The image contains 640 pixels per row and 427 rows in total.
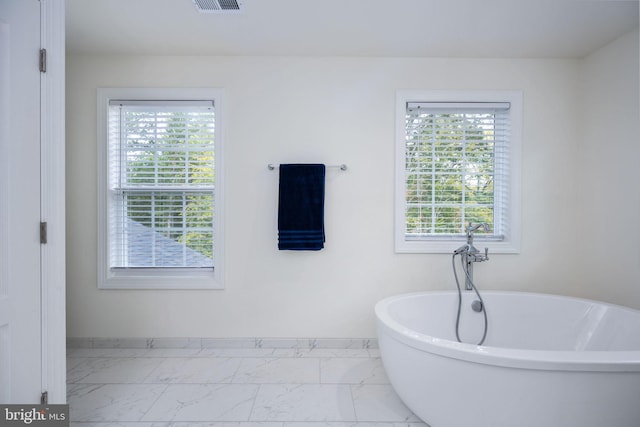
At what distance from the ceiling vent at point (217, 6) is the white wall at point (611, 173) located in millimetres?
2521

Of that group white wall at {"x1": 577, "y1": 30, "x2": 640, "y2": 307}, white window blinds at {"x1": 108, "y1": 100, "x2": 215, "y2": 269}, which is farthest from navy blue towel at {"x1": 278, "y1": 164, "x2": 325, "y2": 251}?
white wall at {"x1": 577, "y1": 30, "x2": 640, "y2": 307}

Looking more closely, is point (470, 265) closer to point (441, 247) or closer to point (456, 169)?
point (441, 247)

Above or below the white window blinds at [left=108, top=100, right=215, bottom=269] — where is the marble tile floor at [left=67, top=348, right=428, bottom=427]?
below

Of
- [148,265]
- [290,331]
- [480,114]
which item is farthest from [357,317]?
[480,114]

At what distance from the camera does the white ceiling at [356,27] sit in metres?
1.78

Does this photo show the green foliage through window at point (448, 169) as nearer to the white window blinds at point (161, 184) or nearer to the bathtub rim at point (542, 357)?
the bathtub rim at point (542, 357)

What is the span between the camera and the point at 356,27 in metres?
1.97

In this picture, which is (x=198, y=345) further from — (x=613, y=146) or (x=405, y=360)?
(x=613, y=146)

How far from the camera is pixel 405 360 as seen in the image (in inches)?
59.2

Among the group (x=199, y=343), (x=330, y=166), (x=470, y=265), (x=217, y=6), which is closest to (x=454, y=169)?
(x=470, y=265)

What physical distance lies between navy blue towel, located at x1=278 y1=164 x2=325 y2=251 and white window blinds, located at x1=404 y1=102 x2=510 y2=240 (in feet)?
2.28

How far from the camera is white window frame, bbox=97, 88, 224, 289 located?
234cm

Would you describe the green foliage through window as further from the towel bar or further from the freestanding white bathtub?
the freestanding white bathtub

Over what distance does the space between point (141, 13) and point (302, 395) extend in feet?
8.15
